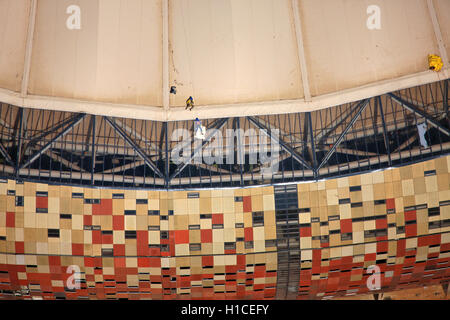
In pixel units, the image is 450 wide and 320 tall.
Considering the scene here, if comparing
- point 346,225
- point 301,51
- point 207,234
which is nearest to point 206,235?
point 207,234

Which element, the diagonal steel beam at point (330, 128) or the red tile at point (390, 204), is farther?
the red tile at point (390, 204)

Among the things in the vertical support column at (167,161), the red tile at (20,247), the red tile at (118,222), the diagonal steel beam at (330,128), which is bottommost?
the red tile at (20,247)

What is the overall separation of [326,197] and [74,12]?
1699cm

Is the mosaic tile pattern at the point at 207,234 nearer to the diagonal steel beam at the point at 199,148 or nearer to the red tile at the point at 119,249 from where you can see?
the red tile at the point at 119,249

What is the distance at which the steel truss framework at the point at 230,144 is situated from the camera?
23531 mm

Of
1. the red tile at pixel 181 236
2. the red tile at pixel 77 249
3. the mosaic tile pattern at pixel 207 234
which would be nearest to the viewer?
the mosaic tile pattern at pixel 207 234

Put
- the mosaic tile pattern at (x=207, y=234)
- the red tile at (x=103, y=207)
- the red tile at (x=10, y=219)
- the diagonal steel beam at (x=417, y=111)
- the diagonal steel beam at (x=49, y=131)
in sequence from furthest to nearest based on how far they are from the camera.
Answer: the red tile at (x=103, y=207), the mosaic tile pattern at (x=207, y=234), the red tile at (x=10, y=219), the diagonal steel beam at (x=49, y=131), the diagonal steel beam at (x=417, y=111)

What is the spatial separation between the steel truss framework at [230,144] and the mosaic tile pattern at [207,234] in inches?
112

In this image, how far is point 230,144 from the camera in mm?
25500

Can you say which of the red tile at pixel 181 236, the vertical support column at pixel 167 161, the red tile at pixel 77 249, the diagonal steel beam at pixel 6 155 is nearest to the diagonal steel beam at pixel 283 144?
the vertical support column at pixel 167 161

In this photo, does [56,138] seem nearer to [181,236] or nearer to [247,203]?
[181,236]

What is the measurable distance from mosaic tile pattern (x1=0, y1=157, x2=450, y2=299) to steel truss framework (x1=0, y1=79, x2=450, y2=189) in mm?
2844

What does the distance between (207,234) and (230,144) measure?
5960 millimetres
